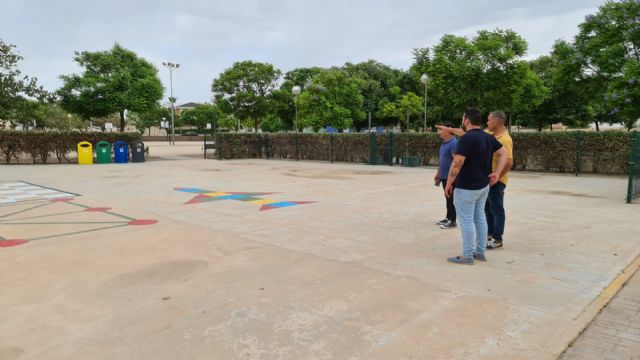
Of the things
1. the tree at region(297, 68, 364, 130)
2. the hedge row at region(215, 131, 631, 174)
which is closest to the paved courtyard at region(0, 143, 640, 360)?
the hedge row at region(215, 131, 631, 174)

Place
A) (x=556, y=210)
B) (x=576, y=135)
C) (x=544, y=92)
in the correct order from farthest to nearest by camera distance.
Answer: (x=544, y=92) → (x=576, y=135) → (x=556, y=210)

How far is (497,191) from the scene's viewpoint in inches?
216

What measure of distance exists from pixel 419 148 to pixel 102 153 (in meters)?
16.2

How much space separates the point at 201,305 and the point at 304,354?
49.4 inches

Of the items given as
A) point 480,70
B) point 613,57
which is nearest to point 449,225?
point 613,57

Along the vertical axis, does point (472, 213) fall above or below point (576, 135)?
below

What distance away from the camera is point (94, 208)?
8.70m

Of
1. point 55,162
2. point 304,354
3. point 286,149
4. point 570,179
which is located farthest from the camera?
point 286,149

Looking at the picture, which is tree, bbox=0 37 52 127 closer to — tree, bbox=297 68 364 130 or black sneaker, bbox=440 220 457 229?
black sneaker, bbox=440 220 457 229

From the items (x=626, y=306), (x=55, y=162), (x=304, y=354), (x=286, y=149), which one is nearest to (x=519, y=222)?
(x=626, y=306)

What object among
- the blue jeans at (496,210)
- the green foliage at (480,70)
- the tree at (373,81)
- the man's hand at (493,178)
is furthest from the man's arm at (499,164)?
the tree at (373,81)

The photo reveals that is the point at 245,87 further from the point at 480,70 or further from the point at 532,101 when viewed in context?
the point at 532,101

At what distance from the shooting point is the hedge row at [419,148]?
15.5 m

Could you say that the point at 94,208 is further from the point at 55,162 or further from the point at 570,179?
the point at 55,162
